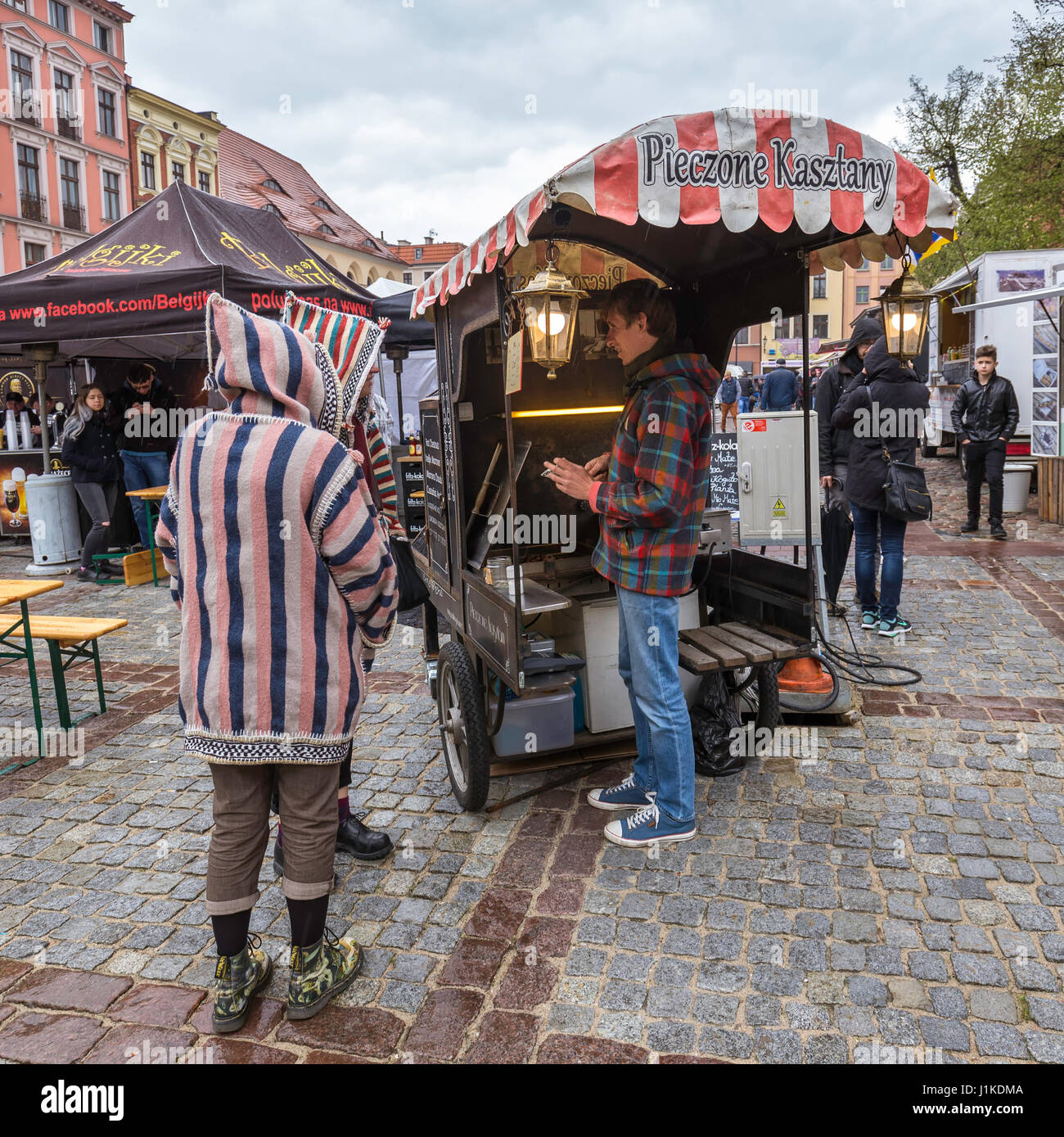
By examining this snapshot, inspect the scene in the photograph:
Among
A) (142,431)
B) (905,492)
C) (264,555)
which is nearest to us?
(264,555)

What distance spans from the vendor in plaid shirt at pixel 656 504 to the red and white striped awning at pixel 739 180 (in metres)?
0.60

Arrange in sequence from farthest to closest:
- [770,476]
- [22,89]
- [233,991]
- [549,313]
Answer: [22,89], [770,476], [549,313], [233,991]

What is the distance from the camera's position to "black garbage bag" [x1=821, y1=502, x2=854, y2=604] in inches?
265

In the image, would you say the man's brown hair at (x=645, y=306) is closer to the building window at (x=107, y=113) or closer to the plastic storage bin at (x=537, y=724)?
the plastic storage bin at (x=537, y=724)

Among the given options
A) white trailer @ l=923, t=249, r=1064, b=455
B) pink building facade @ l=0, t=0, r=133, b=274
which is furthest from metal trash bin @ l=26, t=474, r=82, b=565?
pink building facade @ l=0, t=0, r=133, b=274

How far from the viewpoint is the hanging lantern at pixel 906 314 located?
3.97 m

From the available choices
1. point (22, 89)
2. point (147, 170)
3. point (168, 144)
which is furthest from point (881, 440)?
point (168, 144)

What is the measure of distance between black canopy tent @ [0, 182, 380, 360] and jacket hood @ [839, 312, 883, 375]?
14.8 ft

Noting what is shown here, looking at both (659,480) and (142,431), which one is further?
(142,431)

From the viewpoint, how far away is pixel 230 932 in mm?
2670

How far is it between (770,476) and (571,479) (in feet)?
8.87

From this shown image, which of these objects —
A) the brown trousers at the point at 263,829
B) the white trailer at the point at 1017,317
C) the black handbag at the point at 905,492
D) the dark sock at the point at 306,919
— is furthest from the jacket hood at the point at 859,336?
the white trailer at the point at 1017,317

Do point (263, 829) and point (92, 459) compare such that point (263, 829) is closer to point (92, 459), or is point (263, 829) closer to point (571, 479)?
point (571, 479)
